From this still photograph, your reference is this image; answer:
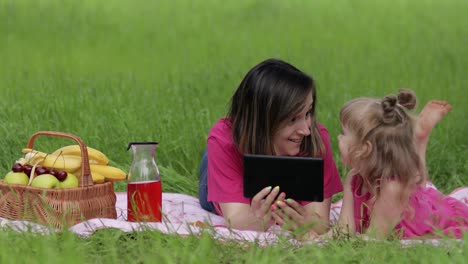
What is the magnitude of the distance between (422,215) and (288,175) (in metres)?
0.75

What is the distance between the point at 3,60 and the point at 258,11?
12.5 feet

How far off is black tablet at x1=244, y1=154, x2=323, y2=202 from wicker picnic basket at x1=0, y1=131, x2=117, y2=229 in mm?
764

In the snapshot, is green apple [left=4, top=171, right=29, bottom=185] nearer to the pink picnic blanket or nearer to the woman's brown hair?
the pink picnic blanket

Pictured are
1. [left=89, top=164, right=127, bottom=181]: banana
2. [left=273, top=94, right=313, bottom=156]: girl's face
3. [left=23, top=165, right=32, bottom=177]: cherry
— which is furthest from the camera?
[left=89, top=164, right=127, bottom=181]: banana

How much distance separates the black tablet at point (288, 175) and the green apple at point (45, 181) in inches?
37.1

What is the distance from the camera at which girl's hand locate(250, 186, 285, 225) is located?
3.92 meters

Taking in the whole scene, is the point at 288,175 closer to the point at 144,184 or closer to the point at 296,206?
the point at 296,206

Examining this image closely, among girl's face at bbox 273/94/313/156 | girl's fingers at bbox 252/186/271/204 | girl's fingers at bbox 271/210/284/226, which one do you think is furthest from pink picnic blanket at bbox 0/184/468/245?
girl's face at bbox 273/94/313/156

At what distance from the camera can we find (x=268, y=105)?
4.10 m

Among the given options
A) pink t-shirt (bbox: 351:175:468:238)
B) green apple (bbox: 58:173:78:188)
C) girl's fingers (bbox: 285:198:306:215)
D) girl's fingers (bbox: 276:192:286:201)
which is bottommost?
pink t-shirt (bbox: 351:175:468:238)

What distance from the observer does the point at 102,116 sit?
6531 mm

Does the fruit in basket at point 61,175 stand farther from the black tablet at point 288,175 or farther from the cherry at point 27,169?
the black tablet at point 288,175

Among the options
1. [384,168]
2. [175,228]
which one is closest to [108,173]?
[175,228]

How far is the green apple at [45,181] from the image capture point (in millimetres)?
4051
